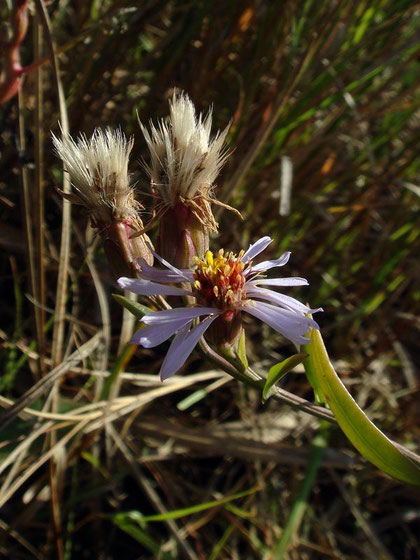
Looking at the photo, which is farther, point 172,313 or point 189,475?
point 189,475

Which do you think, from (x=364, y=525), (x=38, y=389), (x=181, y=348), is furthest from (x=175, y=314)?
(x=364, y=525)

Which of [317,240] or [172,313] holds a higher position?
[172,313]

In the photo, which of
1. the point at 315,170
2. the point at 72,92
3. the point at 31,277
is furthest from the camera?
the point at 315,170

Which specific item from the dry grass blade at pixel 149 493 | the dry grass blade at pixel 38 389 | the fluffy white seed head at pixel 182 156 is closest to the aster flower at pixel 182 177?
the fluffy white seed head at pixel 182 156

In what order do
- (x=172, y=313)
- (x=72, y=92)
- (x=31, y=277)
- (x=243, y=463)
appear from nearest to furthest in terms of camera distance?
(x=172, y=313) < (x=31, y=277) < (x=72, y=92) < (x=243, y=463)

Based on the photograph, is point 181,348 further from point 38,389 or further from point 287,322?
point 38,389

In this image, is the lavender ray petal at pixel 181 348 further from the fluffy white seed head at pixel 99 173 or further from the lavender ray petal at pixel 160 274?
the fluffy white seed head at pixel 99 173

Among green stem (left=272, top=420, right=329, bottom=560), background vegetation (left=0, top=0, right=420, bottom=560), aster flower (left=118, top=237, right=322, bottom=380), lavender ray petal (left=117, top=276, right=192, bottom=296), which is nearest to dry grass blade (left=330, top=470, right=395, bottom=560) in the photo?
background vegetation (left=0, top=0, right=420, bottom=560)

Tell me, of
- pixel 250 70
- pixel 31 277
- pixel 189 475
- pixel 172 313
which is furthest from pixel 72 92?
pixel 189 475

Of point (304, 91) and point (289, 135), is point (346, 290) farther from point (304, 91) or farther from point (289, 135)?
point (304, 91)
